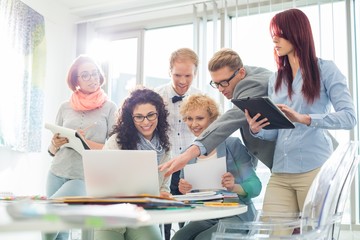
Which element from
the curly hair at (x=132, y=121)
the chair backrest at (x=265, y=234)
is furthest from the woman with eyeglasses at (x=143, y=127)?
the chair backrest at (x=265, y=234)

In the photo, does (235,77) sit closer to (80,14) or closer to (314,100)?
(314,100)

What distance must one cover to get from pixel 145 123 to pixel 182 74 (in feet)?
1.90

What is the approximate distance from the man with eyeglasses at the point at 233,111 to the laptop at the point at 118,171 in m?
0.38

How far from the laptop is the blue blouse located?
0.67 metres

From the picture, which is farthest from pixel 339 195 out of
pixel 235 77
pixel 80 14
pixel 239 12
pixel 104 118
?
pixel 80 14

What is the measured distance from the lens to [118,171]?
1.23 metres

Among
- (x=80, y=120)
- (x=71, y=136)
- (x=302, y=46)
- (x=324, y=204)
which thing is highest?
(x=302, y=46)

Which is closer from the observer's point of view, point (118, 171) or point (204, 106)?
point (118, 171)

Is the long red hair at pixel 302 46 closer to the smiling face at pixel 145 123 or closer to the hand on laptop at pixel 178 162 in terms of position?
the hand on laptop at pixel 178 162

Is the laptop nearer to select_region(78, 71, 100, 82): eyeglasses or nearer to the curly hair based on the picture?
the curly hair

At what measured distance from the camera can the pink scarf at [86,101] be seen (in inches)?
97.0


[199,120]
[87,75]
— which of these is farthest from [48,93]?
[199,120]

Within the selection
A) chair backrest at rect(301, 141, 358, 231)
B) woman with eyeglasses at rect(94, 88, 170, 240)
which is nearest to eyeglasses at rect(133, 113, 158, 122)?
woman with eyeglasses at rect(94, 88, 170, 240)

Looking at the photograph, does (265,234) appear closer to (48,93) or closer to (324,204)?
(324,204)
